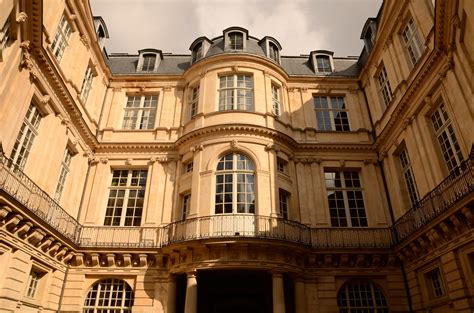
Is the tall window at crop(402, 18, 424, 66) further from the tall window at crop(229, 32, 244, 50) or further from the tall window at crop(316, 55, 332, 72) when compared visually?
the tall window at crop(229, 32, 244, 50)

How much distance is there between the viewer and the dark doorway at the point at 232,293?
44.7 ft

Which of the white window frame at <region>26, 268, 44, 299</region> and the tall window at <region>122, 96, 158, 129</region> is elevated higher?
the tall window at <region>122, 96, 158, 129</region>

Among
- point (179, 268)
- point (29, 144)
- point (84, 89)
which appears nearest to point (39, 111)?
point (29, 144)

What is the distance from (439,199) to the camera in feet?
34.0

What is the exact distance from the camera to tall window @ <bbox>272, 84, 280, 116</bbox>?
16094 millimetres

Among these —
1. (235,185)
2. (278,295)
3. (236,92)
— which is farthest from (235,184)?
(236,92)

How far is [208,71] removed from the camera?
16078 millimetres

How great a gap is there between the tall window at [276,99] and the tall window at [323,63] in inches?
125

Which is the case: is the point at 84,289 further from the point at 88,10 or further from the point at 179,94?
the point at 88,10

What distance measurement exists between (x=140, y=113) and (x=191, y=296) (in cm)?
916

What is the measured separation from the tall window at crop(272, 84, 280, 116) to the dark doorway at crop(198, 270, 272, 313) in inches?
282

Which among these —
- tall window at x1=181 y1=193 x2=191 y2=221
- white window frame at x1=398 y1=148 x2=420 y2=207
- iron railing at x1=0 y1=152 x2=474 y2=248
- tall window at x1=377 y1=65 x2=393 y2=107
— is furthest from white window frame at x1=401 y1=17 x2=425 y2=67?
tall window at x1=181 y1=193 x2=191 y2=221

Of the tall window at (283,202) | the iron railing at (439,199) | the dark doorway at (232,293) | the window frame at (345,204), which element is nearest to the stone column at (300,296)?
the dark doorway at (232,293)

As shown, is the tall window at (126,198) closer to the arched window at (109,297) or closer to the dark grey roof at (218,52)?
the arched window at (109,297)
